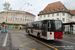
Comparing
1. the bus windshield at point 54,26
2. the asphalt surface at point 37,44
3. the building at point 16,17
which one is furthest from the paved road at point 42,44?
the building at point 16,17

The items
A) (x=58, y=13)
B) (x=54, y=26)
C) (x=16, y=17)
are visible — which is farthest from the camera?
(x=16, y=17)

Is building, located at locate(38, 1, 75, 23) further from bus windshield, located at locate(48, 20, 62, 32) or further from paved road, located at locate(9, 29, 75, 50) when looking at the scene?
bus windshield, located at locate(48, 20, 62, 32)

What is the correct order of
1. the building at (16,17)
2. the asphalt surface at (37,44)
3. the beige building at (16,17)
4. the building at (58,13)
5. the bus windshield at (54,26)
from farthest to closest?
the beige building at (16,17)
the building at (16,17)
the building at (58,13)
the bus windshield at (54,26)
the asphalt surface at (37,44)

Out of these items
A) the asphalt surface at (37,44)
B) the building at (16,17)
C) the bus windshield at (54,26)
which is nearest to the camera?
the asphalt surface at (37,44)

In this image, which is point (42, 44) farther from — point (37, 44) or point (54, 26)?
point (54, 26)

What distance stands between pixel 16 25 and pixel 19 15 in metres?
9.65

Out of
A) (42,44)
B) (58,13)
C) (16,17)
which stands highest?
(16,17)

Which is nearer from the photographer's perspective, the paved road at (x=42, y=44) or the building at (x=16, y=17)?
the paved road at (x=42, y=44)

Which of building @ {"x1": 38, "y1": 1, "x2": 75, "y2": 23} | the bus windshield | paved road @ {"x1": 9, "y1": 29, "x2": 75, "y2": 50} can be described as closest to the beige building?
building @ {"x1": 38, "y1": 1, "x2": 75, "y2": 23}

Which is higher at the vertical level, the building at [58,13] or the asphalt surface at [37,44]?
the building at [58,13]

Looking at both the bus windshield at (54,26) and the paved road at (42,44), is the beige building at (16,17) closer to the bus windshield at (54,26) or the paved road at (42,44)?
the paved road at (42,44)

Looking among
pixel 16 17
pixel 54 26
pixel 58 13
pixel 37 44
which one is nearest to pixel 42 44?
pixel 37 44

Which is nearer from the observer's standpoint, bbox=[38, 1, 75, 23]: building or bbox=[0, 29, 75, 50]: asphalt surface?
bbox=[0, 29, 75, 50]: asphalt surface

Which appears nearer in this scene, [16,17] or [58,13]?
[58,13]
